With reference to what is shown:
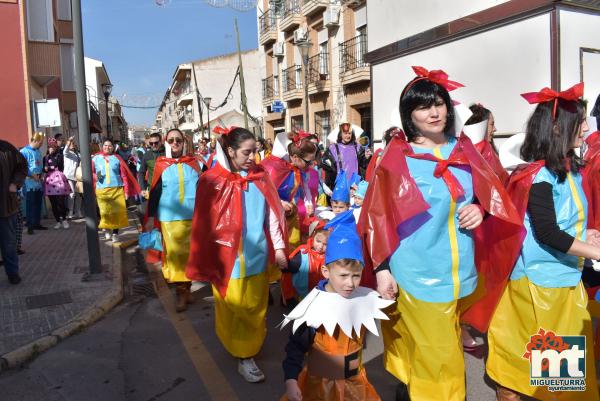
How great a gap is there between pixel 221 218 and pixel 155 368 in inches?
52.7

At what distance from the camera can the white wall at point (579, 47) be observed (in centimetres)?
777

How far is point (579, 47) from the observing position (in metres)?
7.92

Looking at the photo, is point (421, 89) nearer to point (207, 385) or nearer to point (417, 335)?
point (417, 335)

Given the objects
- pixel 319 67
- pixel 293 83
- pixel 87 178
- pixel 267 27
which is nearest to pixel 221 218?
pixel 87 178

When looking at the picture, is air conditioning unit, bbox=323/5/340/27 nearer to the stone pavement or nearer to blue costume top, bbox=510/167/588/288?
the stone pavement

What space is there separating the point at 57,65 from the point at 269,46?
46.8 feet

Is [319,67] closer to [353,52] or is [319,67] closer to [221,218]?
[353,52]

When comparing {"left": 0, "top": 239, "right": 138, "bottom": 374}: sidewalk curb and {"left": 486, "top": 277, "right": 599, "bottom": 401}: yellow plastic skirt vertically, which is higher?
{"left": 486, "top": 277, "right": 599, "bottom": 401}: yellow plastic skirt

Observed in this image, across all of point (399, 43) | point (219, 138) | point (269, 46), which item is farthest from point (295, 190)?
point (269, 46)

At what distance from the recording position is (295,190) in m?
5.79

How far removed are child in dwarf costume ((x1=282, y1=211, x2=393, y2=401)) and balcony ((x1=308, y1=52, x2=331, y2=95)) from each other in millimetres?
19078

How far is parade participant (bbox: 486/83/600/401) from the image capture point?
2.80 m

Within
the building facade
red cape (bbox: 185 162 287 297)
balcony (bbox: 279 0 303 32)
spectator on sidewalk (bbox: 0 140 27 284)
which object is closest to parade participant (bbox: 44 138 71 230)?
spectator on sidewalk (bbox: 0 140 27 284)

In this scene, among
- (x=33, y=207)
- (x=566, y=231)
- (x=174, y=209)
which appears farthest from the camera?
(x=33, y=207)
